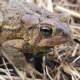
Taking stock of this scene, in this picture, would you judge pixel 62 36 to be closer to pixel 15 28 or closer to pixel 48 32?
pixel 48 32

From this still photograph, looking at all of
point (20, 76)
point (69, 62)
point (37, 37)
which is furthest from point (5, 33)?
point (69, 62)

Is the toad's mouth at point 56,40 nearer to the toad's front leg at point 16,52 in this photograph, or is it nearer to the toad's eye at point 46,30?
the toad's eye at point 46,30

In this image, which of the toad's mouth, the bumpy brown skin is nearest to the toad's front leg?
the bumpy brown skin

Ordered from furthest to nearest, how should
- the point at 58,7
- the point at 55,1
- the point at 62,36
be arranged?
the point at 55,1, the point at 58,7, the point at 62,36

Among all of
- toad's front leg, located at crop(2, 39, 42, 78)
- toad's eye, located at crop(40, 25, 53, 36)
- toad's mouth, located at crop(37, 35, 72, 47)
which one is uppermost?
toad's eye, located at crop(40, 25, 53, 36)

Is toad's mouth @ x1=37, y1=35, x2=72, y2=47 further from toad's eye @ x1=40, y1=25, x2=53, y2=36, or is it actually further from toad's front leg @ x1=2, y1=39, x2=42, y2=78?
toad's front leg @ x1=2, y1=39, x2=42, y2=78

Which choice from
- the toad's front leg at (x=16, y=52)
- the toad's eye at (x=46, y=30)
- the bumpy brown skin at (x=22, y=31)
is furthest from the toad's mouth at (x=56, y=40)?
A: the toad's front leg at (x=16, y=52)

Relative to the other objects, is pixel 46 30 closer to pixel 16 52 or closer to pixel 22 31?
pixel 22 31

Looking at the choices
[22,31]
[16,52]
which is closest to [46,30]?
[22,31]

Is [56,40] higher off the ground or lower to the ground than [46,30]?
lower
